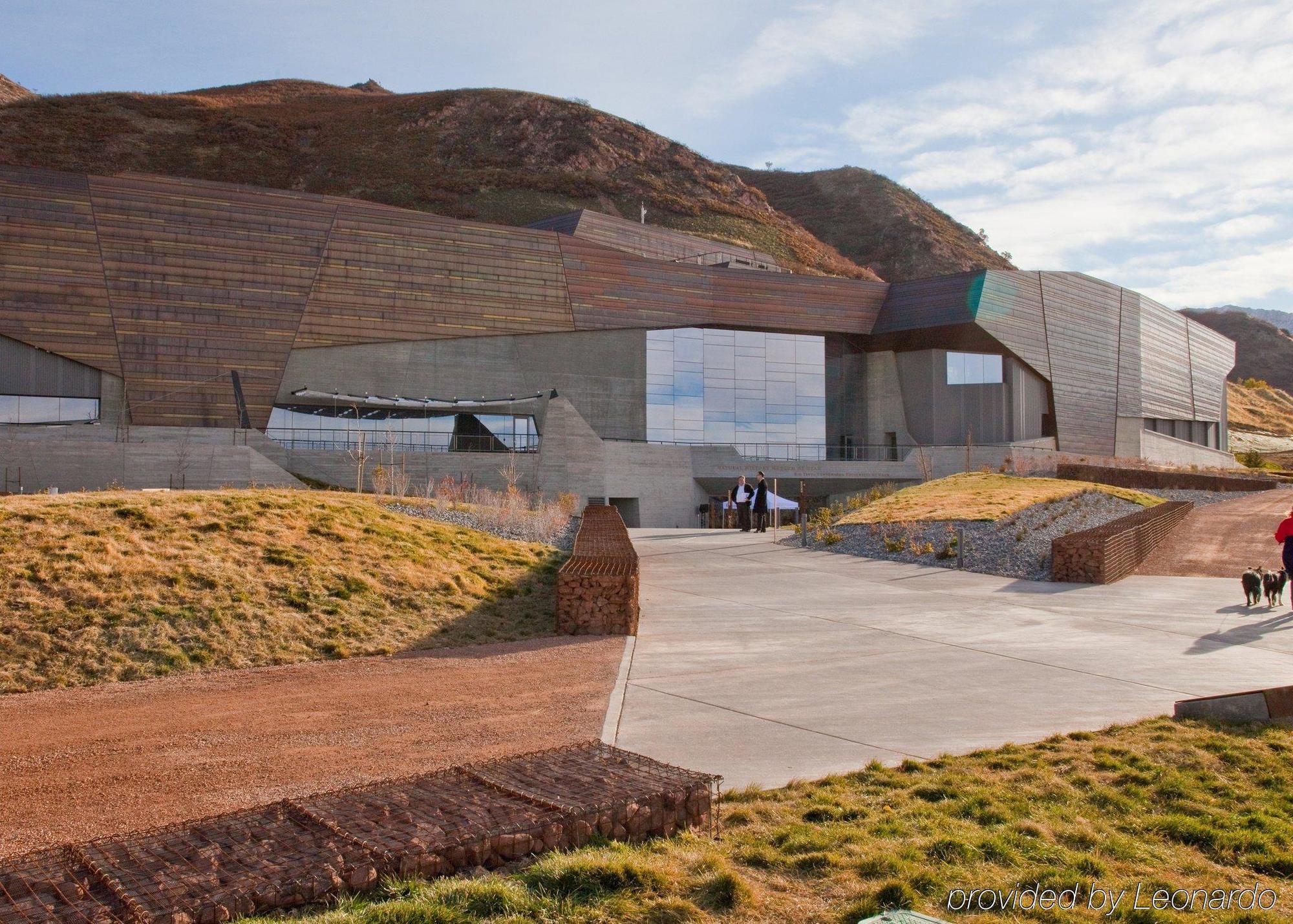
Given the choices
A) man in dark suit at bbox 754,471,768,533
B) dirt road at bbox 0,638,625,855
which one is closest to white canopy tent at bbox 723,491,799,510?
man in dark suit at bbox 754,471,768,533

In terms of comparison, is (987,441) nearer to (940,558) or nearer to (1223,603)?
(940,558)

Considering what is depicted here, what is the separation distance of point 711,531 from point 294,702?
21315 millimetres

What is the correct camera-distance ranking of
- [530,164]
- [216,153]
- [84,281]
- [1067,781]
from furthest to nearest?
[530,164] < [216,153] < [84,281] < [1067,781]

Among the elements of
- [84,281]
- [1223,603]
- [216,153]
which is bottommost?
[1223,603]

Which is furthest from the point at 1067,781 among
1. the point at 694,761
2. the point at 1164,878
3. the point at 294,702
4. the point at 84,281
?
the point at 84,281

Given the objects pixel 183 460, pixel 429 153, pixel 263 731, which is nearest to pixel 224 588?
pixel 263 731

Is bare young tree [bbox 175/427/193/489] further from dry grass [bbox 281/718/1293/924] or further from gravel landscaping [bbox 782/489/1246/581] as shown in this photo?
dry grass [bbox 281/718/1293/924]

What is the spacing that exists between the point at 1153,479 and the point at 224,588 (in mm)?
31467

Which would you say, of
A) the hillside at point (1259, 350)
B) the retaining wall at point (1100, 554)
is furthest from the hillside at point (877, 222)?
the retaining wall at point (1100, 554)

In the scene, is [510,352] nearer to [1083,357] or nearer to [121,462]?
[121,462]

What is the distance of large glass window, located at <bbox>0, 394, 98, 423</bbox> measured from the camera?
1350 inches

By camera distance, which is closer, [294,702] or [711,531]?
[294,702]

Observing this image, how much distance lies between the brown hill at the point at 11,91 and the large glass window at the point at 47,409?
67.6m

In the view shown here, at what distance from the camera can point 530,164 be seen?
93.9m
